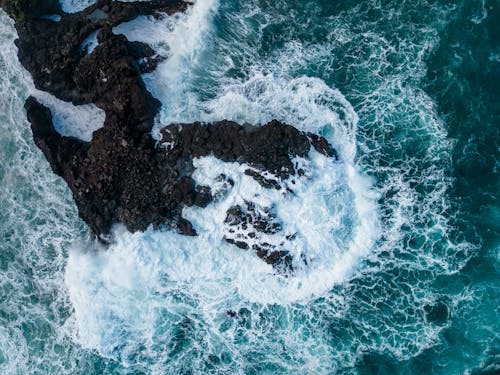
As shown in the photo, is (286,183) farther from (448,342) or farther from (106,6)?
(106,6)

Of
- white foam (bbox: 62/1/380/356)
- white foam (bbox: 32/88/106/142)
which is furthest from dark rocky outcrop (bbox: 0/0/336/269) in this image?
white foam (bbox: 32/88/106/142)

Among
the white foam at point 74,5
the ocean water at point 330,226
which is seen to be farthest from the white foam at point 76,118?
the white foam at point 74,5

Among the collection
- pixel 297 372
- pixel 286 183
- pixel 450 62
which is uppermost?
pixel 450 62

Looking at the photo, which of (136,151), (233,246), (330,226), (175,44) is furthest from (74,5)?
(330,226)

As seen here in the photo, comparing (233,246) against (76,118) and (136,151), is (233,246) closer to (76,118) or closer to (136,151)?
(136,151)

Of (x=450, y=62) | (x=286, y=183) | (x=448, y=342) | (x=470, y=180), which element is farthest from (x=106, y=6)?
(x=448, y=342)

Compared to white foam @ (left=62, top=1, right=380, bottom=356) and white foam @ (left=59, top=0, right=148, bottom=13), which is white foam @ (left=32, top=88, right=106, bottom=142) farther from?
white foam @ (left=59, top=0, right=148, bottom=13)
